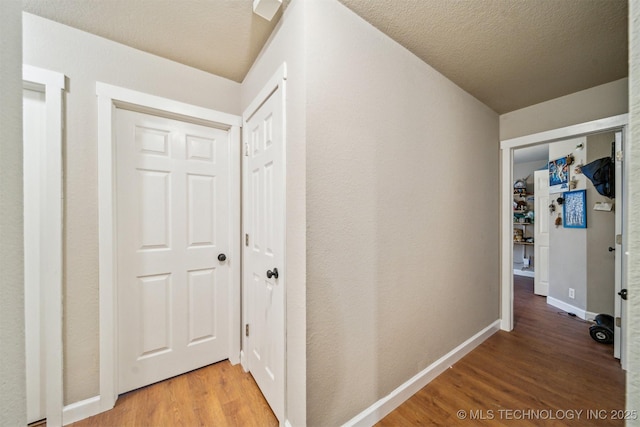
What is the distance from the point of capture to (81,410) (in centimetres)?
143

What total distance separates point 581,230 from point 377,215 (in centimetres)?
331

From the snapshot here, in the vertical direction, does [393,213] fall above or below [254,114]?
below

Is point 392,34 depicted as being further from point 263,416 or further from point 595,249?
point 595,249

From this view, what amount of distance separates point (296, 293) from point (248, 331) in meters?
0.93

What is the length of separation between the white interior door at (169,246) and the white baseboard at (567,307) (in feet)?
13.6

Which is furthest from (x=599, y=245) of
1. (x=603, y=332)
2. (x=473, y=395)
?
(x=473, y=395)

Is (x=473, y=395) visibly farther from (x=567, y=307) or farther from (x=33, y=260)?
(x=33, y=260)

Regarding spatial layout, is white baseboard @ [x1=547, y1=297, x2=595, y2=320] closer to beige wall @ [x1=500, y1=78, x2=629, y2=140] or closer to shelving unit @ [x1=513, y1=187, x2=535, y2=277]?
shelving unit @ [x1=513, y1=187, x2=535, y2=277]

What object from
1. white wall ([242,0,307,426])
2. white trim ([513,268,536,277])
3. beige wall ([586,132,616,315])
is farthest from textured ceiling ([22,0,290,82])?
white trim ([513,268,536,277])

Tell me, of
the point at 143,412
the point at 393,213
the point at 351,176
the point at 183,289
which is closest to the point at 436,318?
the point at 393,213

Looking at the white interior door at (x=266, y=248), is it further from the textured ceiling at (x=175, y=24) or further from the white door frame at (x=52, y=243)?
the white door frame at (x=52, y=243)

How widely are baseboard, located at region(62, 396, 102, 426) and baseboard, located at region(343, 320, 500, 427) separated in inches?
62.0

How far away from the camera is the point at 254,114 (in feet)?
5.78

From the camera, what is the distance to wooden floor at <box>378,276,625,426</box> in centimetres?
146
